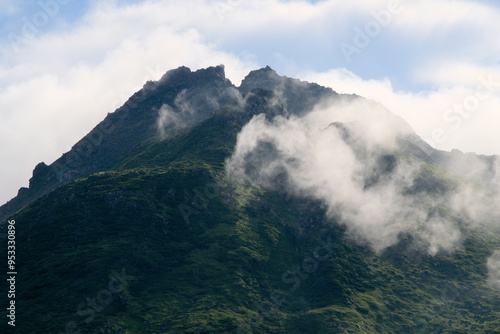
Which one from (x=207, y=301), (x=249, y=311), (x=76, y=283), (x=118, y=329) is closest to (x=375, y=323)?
(x=249, y=311)

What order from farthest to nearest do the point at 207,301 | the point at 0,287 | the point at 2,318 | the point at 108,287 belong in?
the point at 207,301 → the point at 108,287 → the point at 0,287 → the point at 2,318

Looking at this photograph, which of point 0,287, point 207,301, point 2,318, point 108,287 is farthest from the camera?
point 207,301

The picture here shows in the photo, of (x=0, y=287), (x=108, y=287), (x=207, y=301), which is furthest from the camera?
(x=207, y=301)

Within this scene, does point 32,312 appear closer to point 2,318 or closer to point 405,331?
point 2,318

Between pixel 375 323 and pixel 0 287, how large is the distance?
19520 centimetres

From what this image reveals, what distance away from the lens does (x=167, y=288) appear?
19862cm

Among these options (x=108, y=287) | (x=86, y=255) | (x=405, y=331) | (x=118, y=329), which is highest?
(x=86, y=255)

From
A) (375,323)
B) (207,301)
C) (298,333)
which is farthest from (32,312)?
(375,323)

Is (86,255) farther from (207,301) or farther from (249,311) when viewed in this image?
(249,311)

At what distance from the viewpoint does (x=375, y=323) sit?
652 ft

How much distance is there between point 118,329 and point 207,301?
49324 millimetres

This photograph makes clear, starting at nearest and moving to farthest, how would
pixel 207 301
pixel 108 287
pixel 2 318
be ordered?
pixel 2 318
pixel 108 287
pixel 207 301

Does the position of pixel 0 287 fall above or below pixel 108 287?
above

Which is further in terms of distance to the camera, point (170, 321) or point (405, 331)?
point (405, 331)
